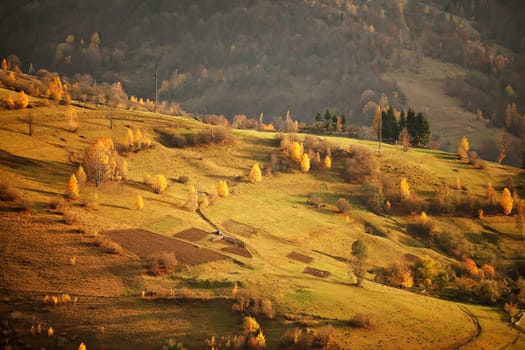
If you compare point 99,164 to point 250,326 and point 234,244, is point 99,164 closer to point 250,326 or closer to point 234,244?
point 234,244

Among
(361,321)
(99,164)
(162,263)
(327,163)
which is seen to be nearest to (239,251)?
(162,263)

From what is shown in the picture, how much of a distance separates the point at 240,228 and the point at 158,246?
2489 cm

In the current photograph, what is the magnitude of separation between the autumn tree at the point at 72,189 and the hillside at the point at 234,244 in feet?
7.91

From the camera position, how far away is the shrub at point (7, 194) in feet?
262

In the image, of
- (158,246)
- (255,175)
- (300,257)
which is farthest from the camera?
(255,175)

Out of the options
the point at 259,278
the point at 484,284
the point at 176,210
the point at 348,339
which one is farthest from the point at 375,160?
the point at 348,339

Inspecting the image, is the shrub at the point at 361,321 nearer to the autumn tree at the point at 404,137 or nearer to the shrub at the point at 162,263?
the shrub at the point at 162,263

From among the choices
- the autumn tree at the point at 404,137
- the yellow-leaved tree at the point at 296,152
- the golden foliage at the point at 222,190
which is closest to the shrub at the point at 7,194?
the golden foliage at the point at 222,190

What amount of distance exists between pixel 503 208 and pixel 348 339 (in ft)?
315

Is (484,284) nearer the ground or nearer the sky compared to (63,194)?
nearer the ground

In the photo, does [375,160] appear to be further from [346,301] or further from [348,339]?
[348,339]

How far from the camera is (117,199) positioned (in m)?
97.1

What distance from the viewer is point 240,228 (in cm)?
10138

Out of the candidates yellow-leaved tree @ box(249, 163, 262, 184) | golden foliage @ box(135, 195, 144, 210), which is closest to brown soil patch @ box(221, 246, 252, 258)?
golden foliage @ box(135, 195, 144, 210)
